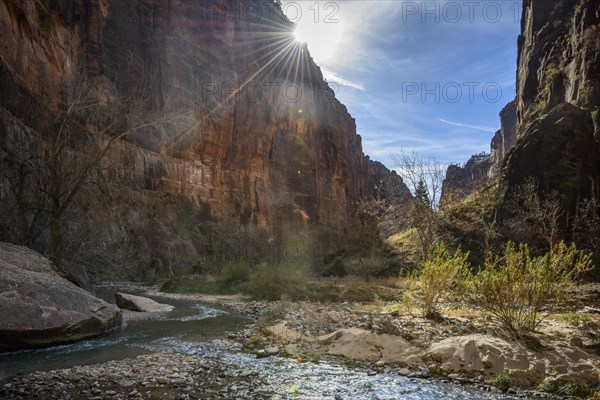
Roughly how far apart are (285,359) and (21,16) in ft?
147

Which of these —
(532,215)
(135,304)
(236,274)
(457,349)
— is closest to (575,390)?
(457,349)

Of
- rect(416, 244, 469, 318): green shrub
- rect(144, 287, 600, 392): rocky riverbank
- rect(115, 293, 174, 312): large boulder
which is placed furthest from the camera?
rect(115, 293, 174, 312): large boulder

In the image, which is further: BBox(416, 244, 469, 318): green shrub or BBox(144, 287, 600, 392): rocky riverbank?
BBox(416, 244, 469, 318): green shrub

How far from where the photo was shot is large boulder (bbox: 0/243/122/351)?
A: 7.71m

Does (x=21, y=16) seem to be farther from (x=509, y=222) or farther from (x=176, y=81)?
(x=509, y=222)

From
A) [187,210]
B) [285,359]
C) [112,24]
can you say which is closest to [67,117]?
[285,359]

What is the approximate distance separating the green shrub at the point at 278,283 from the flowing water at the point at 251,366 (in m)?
10.4

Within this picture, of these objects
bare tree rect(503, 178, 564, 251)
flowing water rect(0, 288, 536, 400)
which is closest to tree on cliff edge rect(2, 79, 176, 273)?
flowing water rect(0, 288, 536, 400)

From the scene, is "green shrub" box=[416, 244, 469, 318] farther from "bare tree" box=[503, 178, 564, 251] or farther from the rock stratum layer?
the rock stratum layer

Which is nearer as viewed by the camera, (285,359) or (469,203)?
(285,359)

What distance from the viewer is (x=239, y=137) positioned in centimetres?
7488

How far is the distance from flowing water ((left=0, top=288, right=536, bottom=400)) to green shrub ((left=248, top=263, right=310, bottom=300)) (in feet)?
34.0

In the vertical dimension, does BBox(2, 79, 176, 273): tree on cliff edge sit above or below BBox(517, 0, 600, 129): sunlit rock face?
below

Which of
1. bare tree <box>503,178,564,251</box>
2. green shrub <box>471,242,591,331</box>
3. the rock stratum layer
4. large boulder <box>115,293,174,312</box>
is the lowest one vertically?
large boulder <box>115,293,174,312</box>
